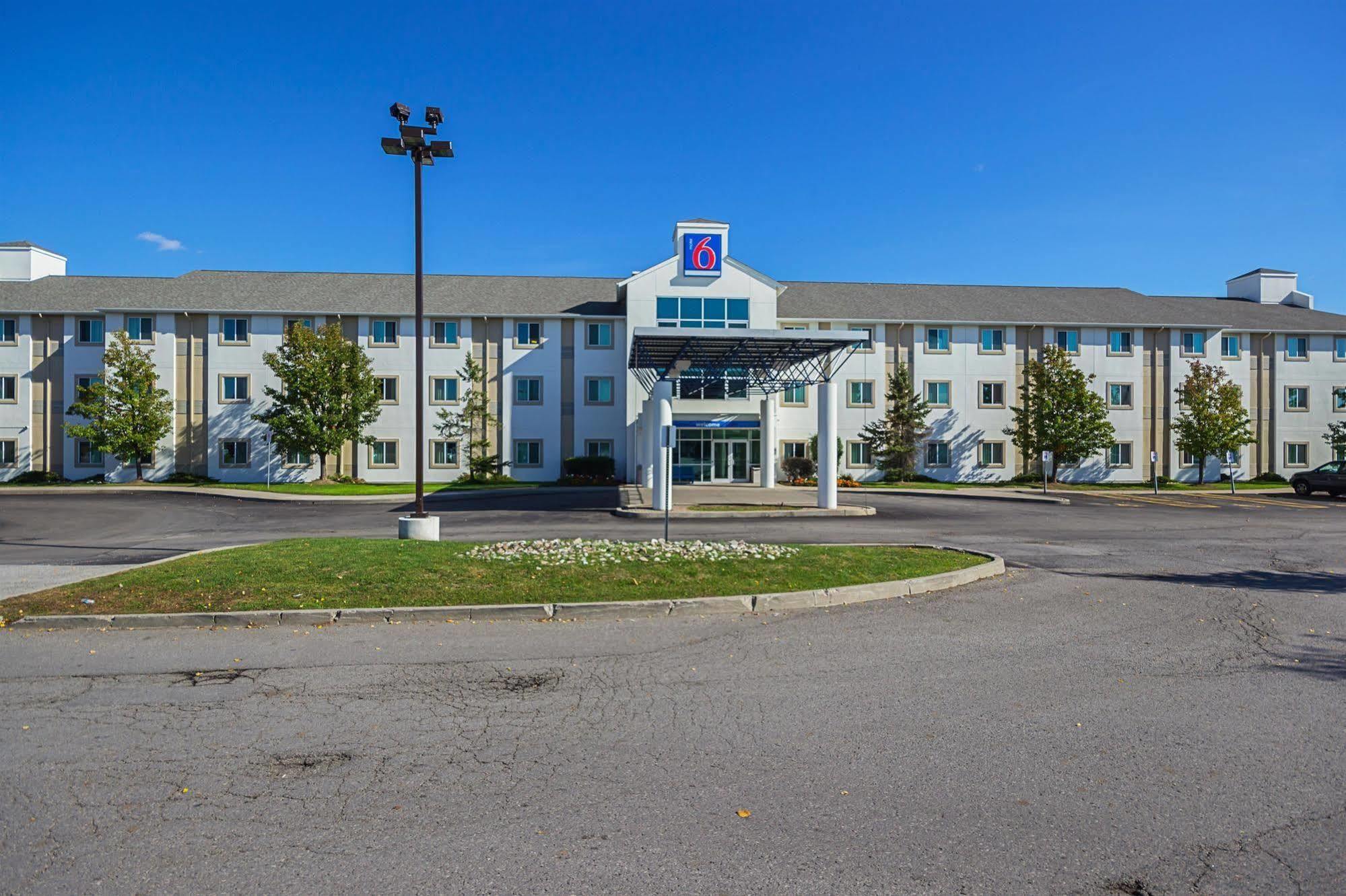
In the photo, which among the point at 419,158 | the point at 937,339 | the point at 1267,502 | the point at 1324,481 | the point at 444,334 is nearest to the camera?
the point at 419,158

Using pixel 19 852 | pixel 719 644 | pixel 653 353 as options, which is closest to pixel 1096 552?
pixel 719 644

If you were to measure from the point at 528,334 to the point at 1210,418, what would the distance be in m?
35.8

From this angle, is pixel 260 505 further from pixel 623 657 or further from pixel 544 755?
pixel 544 755

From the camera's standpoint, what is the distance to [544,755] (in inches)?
193

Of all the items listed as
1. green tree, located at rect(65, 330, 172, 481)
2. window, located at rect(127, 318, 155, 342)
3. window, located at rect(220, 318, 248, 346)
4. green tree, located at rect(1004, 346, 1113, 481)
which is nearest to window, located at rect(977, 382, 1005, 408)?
green tree, located at rect(1004, 346, 1113, 481)

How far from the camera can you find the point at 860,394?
Answer: 4262 cm

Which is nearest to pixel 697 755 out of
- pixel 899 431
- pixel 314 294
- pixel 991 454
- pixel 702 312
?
pixel 702 312

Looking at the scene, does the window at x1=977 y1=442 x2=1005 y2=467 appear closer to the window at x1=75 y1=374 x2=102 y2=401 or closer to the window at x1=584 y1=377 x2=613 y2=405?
the window at x1=584 y1=377 x2=613 y2=405

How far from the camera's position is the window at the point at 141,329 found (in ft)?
132

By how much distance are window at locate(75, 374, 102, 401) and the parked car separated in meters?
57.1

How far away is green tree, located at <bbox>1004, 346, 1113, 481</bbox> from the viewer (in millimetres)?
39531

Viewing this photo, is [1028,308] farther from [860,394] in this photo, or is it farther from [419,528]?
[419,528]

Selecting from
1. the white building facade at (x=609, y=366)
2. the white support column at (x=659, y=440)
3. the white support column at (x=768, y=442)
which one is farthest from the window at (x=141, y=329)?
the white support column at (x=768, y=442)

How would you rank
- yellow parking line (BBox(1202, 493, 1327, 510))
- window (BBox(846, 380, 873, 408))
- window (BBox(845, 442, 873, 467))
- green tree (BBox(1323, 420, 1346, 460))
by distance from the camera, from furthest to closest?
window (BBox(846, 380, 873, 408)) → window (BBox(845, 442, 873, 467)) → green tree (BBox(1323, 420, 1346, 460)) → yellow parking line (BBox(1202, 493, 1327, 510))
